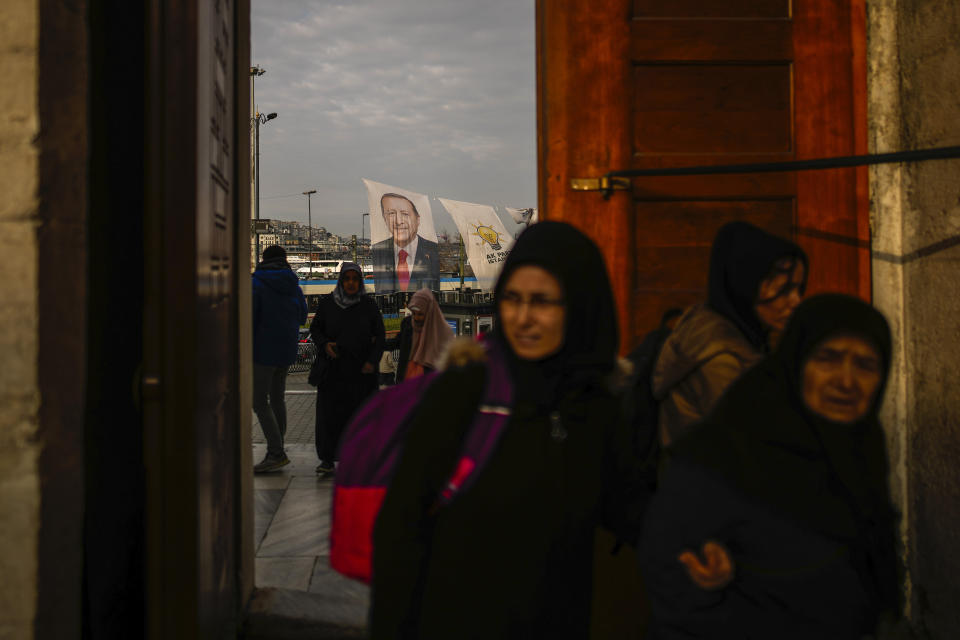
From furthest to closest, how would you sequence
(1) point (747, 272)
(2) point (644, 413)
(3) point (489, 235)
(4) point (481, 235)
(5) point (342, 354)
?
1. (3) point (489, 235)
2. (4) point (481, 235)
3. (5) point (342, 354)
4. (2) point (644, 413)
5. (1) point (747, 272)

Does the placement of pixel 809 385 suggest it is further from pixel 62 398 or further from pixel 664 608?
pixel 62 398

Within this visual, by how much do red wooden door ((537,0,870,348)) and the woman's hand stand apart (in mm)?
1460

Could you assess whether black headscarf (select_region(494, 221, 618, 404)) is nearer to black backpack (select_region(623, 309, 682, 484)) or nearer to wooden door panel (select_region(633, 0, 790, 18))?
black backpack (select_region(623, 309, 682, 484))

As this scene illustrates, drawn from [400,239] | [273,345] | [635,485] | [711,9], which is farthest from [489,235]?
[635,485]

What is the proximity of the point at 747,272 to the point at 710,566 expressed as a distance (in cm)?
77

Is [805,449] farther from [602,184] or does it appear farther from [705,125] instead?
[705,125]

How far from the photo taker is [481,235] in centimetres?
1805

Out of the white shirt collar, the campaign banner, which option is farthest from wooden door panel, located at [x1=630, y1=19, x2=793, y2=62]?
the campaign banner

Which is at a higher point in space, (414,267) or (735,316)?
(414,267)

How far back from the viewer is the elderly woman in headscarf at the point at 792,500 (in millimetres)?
1381

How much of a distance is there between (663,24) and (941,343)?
1.64 m

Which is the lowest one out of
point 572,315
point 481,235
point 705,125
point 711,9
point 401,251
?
point 572,315

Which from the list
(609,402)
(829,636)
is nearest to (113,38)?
(609,402)

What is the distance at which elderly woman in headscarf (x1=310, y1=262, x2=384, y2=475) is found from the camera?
6.17 m
